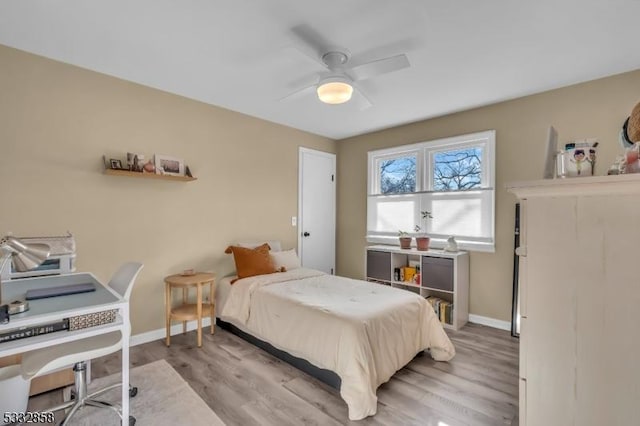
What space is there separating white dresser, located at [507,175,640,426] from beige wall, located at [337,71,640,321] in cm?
253

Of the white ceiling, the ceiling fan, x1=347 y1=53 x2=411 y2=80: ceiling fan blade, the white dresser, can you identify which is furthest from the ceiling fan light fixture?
the white dresser

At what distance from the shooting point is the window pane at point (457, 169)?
12.3ft

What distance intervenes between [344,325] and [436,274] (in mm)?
1962

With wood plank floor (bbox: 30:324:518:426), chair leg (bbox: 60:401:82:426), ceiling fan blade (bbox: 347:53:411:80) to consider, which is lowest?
wood plank floor (bbox: 30:324:518:426)

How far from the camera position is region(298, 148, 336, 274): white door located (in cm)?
472

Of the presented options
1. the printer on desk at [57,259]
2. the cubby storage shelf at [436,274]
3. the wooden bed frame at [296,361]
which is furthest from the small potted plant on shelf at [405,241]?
the printer on desk at [57,259]

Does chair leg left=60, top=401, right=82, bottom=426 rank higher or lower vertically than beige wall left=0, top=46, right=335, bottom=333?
lower

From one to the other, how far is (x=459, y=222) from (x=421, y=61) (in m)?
2.12

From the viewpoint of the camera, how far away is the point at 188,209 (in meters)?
3.46

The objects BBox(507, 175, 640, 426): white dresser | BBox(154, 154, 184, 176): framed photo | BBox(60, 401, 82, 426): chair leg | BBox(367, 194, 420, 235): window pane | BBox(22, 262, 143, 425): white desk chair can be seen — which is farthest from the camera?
BBox(367, 194, 420, 235): window pane

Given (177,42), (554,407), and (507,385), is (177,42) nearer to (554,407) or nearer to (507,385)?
(554,407)

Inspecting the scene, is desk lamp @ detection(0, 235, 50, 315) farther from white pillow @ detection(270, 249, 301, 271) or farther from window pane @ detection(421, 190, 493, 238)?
window pane @ detection(421, 190, 493, 238)

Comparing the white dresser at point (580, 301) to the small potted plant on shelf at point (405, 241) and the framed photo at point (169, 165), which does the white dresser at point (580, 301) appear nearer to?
the small potted plant on shelf at point (405, 241)

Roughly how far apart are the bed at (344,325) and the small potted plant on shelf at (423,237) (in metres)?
1.21
